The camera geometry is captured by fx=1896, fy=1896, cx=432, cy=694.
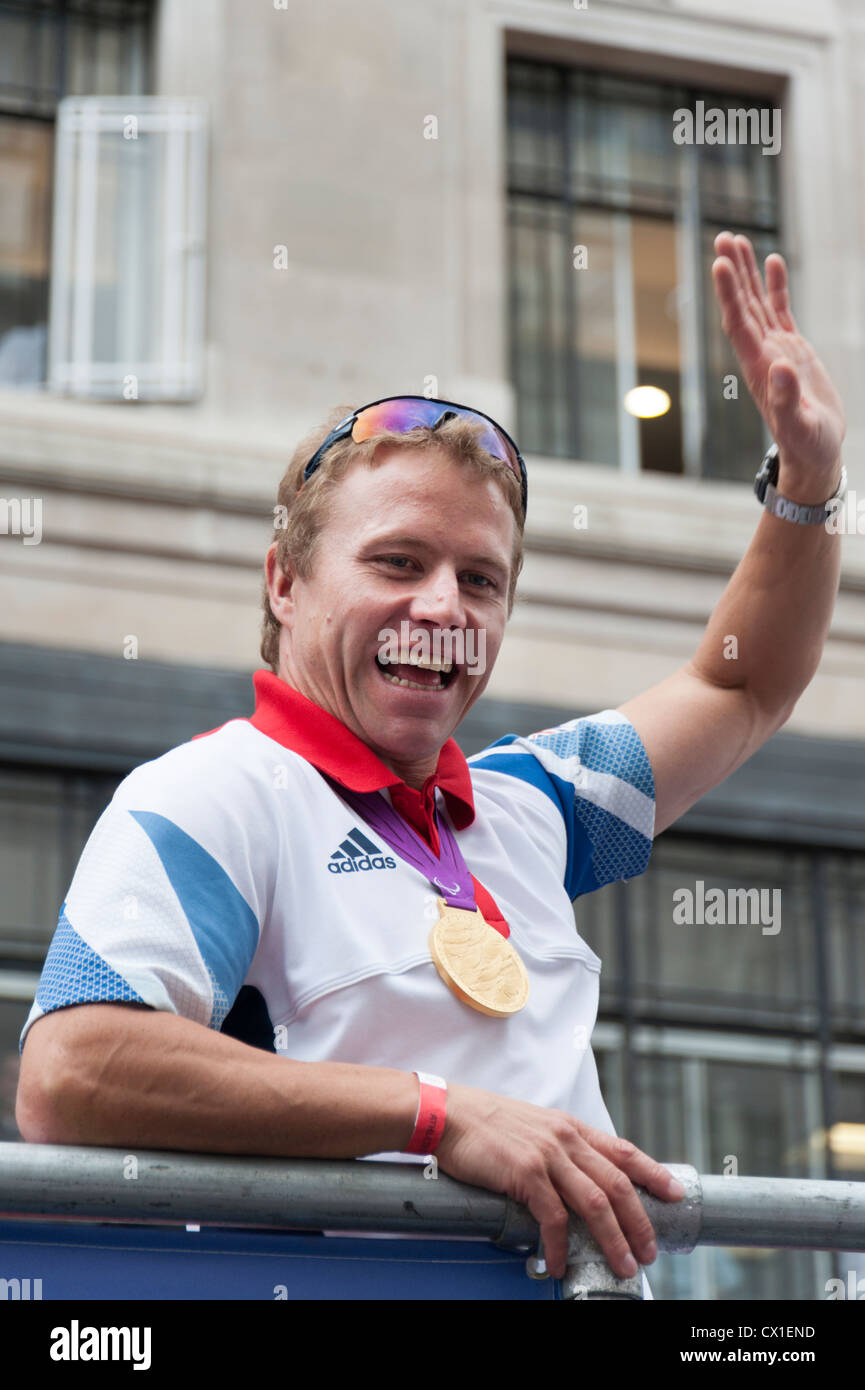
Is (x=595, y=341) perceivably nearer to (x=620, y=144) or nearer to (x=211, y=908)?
(x=620, y=144)

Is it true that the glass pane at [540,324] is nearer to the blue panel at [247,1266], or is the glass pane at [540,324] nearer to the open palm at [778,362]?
the open palm at [778,362]

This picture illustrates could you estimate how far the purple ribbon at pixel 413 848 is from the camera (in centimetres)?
239

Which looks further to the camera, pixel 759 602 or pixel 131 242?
pixel 131 242

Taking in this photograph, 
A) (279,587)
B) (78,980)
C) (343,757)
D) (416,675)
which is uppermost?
(279,587)

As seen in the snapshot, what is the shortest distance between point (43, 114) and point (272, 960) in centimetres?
830

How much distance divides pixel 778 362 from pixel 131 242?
24.2ft

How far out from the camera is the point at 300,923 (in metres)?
2.23

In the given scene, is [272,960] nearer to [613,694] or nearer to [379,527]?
[379,527]

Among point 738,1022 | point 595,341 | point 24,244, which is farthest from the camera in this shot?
point 595,341

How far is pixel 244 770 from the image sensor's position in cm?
231

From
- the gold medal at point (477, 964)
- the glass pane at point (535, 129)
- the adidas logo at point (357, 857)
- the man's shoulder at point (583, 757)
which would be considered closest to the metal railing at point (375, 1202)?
the gold medal at point (477, 964)

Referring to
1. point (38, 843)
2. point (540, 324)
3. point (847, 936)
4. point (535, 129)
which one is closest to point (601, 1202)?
point (38, 843)

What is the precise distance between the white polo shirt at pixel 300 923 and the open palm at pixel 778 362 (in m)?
0.79
